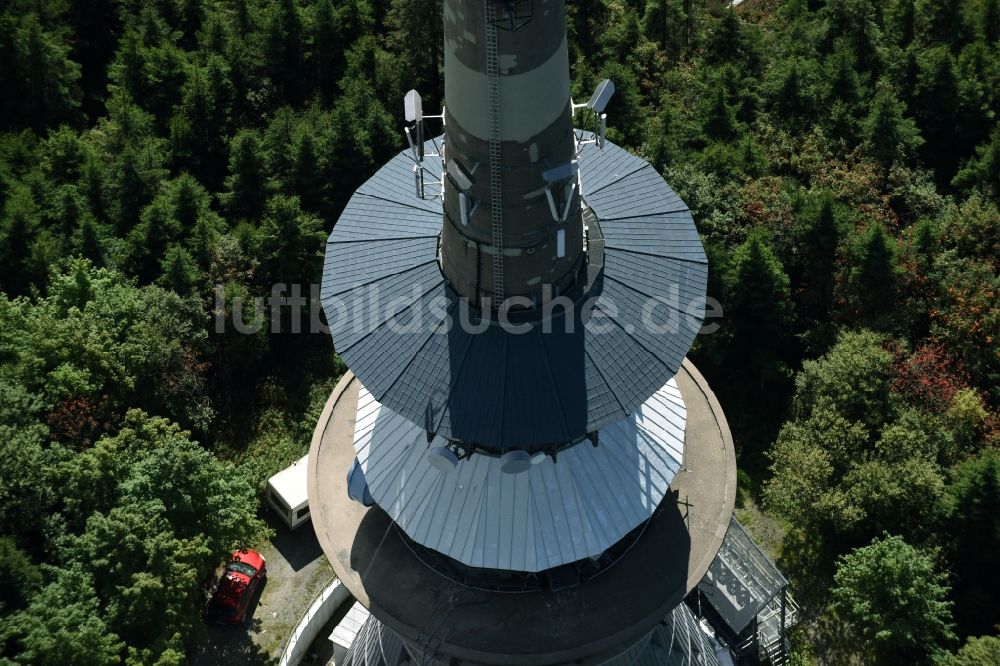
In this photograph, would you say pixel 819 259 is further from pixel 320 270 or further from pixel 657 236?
pixel 320 270

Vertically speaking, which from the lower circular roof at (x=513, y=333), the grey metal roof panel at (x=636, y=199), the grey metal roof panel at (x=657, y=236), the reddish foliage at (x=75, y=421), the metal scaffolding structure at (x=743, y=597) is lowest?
the metal scaffolding structure at (x=743, y=597)

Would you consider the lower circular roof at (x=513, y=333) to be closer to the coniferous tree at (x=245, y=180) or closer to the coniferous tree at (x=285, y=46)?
the coniferous tree at (x=245, y=180)

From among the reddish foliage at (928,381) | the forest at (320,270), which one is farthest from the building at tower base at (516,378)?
the reddish foliage at (928,381)

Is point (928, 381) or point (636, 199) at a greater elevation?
point (636, 199)

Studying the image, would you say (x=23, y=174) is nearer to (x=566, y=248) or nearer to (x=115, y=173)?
(x=115, y=173)

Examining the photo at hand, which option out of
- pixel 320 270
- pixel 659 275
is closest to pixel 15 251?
pixel 320 270

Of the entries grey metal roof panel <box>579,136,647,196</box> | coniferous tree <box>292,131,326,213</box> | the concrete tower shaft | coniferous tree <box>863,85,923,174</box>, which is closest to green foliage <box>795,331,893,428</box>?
coniferous tree <box>863,85,923,174</box>
